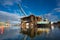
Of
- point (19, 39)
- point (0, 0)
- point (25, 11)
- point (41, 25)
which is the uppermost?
point (0, 0)

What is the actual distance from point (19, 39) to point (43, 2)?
1.32m

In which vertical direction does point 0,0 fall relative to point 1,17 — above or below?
above

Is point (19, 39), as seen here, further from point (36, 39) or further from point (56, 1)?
point (56, 1)

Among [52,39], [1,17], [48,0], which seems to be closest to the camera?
[52,39]

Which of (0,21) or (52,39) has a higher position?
(0,21)

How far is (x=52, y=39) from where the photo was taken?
3961 millimetres

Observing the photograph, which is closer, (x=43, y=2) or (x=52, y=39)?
(x=52, y=39)

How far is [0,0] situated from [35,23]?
2126 millimetres

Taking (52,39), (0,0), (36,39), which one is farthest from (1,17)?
(52,39)

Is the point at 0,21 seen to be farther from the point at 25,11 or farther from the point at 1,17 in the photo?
the point at 25,11

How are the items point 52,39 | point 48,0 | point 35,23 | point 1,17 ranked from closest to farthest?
point 52,39 → point 48,0 → point 1,17 → point 35,23

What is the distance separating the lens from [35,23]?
617 centimetres

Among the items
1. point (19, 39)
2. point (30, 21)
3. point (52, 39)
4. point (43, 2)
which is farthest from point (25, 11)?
point (30, 21)

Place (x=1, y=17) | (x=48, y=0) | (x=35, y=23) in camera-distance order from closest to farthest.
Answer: (x=48, y=0)
(x=1, y=17)
(x=35, y=23)
